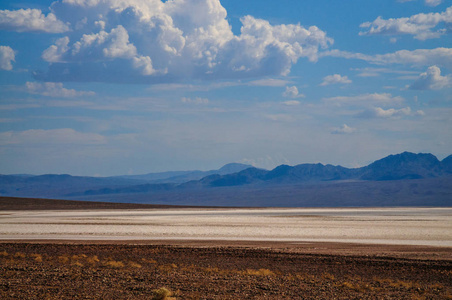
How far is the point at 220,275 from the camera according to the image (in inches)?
709

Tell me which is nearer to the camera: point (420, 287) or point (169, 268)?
point (420, 287)

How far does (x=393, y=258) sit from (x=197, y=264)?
8313mm

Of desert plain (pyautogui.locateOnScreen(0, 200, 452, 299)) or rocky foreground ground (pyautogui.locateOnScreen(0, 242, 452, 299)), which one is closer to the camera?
rocky foreground ground (pyautogui.locateOnScreen(0, 242, 452, 299))

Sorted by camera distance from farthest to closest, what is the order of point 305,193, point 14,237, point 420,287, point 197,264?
point 305,193 → point 14,237 → point 197,264 → point 420,287

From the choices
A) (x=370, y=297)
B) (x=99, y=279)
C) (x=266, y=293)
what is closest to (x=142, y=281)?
(x=99, y=279)

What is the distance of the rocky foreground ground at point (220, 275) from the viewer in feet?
49.3

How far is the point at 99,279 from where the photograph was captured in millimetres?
16797

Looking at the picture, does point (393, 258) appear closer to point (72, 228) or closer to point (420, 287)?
point (420, 287)

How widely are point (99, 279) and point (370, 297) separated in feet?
26.6

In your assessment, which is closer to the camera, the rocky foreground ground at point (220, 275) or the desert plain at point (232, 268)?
the rocky foreground ground at point (220, 275)

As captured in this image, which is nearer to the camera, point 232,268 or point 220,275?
point 220,275

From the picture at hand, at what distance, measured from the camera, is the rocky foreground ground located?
49.3ft

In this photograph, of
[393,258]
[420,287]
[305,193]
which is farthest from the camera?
[305,193]

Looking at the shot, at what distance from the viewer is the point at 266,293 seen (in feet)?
49.9
